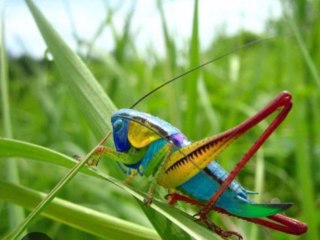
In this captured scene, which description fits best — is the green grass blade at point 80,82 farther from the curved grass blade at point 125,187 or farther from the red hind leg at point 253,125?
the red hind leg at point 253,125

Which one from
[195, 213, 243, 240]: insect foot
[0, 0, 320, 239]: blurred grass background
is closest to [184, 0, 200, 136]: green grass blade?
[0, 0, 320, 239]: blurred grass background

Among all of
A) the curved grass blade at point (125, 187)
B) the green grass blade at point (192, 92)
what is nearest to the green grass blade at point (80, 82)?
the curved grass blade at point (125, 187)

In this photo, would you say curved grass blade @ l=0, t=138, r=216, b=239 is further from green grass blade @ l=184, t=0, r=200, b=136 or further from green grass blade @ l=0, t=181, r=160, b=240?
green grass blade @ l=184, t=0, r=200, b=136

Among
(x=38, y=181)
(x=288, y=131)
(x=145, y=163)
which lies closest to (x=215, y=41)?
(x=288, y=131)

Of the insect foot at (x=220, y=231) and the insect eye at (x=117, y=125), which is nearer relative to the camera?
the insect foot at (x=220, y=231)

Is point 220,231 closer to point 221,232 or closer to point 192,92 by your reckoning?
point 221,232

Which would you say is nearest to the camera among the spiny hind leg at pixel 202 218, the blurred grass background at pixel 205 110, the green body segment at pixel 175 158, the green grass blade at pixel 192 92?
the spiny hind leg at pixel 202 218

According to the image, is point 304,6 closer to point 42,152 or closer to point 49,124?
point 49,124

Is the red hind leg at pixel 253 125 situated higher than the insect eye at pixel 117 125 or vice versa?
the insect eye at pixel 117 125

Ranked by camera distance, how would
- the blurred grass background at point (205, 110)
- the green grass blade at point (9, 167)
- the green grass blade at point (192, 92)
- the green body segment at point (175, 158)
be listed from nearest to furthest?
the green body segment at point (175, 158), the green grass blade at point (9, 167), the green grass blade at point (192, 92), the blurred grass background at point (205, 110)
